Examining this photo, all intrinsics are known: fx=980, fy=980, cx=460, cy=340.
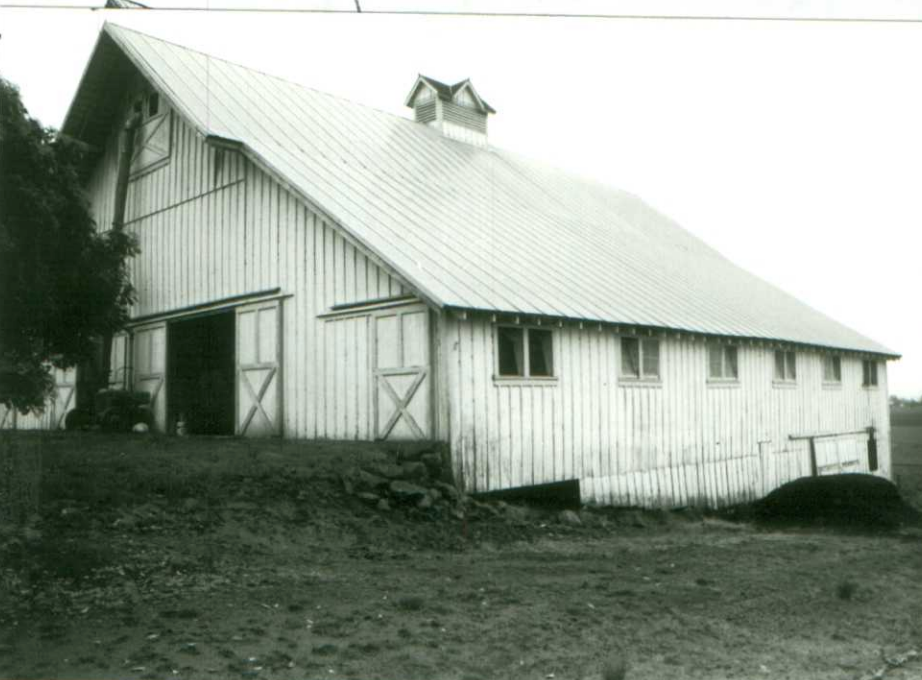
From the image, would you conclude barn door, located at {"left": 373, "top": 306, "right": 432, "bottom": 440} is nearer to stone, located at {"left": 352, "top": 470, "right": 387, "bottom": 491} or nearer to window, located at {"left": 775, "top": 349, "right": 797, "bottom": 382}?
stone, located at {"left": 352, "top": 470, "right": 387, "bottom": 491}

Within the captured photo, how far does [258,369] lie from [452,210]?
4.92 m

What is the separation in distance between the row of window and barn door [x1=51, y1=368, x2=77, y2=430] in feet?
38.6

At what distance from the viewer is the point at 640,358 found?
18.5 m

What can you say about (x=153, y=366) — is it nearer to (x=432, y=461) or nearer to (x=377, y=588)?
(x=432, y=461)

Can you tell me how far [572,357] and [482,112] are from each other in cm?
1312

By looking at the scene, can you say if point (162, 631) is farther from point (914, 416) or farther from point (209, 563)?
point (914, 416)

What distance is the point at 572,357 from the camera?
54.7 ft

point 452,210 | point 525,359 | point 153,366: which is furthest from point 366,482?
point 153,366

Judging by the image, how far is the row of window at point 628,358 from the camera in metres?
15.6

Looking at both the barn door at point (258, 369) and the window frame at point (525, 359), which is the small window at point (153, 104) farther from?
the window frame at point (525, 359)

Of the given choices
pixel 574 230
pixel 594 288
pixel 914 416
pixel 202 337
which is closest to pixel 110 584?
pixel 594 288

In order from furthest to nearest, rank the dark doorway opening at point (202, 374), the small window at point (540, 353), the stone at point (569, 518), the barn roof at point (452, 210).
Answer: the dark doorway opening at point (202, 374)
the barn roof at point (452, 210)
the small window at point (540, 353)
the stone at point (569, 518)

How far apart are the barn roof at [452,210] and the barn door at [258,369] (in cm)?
281

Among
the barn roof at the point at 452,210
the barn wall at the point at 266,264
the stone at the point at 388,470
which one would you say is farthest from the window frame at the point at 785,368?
A: the stone at the point at 388,470
